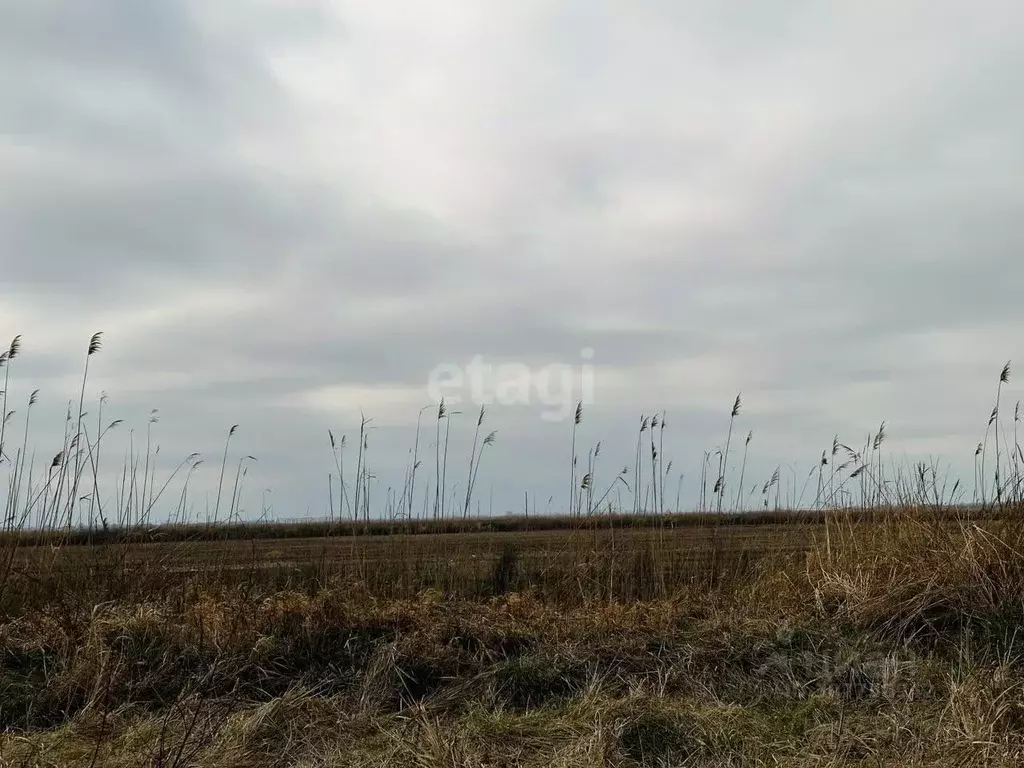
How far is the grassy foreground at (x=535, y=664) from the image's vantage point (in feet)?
13.1

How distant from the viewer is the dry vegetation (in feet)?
13.2

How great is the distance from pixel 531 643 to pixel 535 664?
51 centimetres

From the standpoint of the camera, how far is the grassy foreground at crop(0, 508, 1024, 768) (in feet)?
13.1

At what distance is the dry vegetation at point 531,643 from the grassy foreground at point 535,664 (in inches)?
0.7

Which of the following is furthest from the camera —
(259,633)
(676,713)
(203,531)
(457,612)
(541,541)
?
(541,541)

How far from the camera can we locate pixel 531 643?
5738mm

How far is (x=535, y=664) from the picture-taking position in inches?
206

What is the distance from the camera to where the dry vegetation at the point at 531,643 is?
4031 millimetres

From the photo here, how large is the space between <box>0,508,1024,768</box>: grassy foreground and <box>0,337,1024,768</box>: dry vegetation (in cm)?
2

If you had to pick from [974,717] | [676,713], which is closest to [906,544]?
[974,717]

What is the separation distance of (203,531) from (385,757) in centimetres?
470

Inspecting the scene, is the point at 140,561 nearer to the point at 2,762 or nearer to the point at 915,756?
the point at 2,762

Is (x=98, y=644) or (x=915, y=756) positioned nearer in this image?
(x=915, y=756)

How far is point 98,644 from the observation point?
5.24 m
